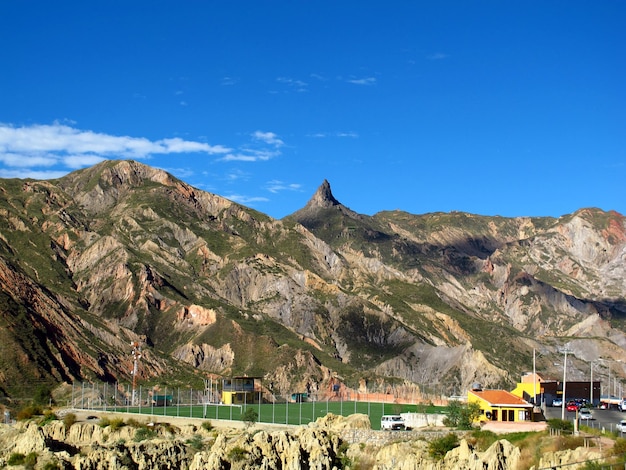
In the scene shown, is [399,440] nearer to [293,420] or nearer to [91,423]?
[293,420]

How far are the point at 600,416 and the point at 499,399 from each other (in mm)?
8674

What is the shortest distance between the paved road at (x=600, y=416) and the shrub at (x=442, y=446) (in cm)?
1149

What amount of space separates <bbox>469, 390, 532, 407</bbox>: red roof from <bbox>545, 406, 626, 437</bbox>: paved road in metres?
2.99

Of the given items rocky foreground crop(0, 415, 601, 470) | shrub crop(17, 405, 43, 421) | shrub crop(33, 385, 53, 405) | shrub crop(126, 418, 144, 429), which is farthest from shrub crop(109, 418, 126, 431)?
shrub crop(33, 385, 53, 405)

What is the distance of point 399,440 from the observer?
5878 cm

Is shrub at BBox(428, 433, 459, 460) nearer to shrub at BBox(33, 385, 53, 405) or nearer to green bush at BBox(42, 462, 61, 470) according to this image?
green bush at BBox(42, 462, 61, 470)

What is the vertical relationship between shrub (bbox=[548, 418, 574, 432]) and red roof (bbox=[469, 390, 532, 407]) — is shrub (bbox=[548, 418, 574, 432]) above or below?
below

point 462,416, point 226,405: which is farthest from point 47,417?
point 462,416

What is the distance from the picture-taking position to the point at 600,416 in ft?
239

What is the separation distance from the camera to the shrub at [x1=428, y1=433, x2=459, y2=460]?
177 feet

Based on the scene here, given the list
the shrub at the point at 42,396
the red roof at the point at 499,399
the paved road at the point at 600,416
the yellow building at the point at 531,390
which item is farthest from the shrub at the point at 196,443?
the shrub at the point at 42,396

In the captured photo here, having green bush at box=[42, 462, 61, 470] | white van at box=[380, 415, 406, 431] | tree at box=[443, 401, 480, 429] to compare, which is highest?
tree at box=[443, 401, 480, 429]

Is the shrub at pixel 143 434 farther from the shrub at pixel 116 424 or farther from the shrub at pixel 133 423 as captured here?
the shrub at pixel 116 424

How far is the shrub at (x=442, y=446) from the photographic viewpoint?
54.1 m
